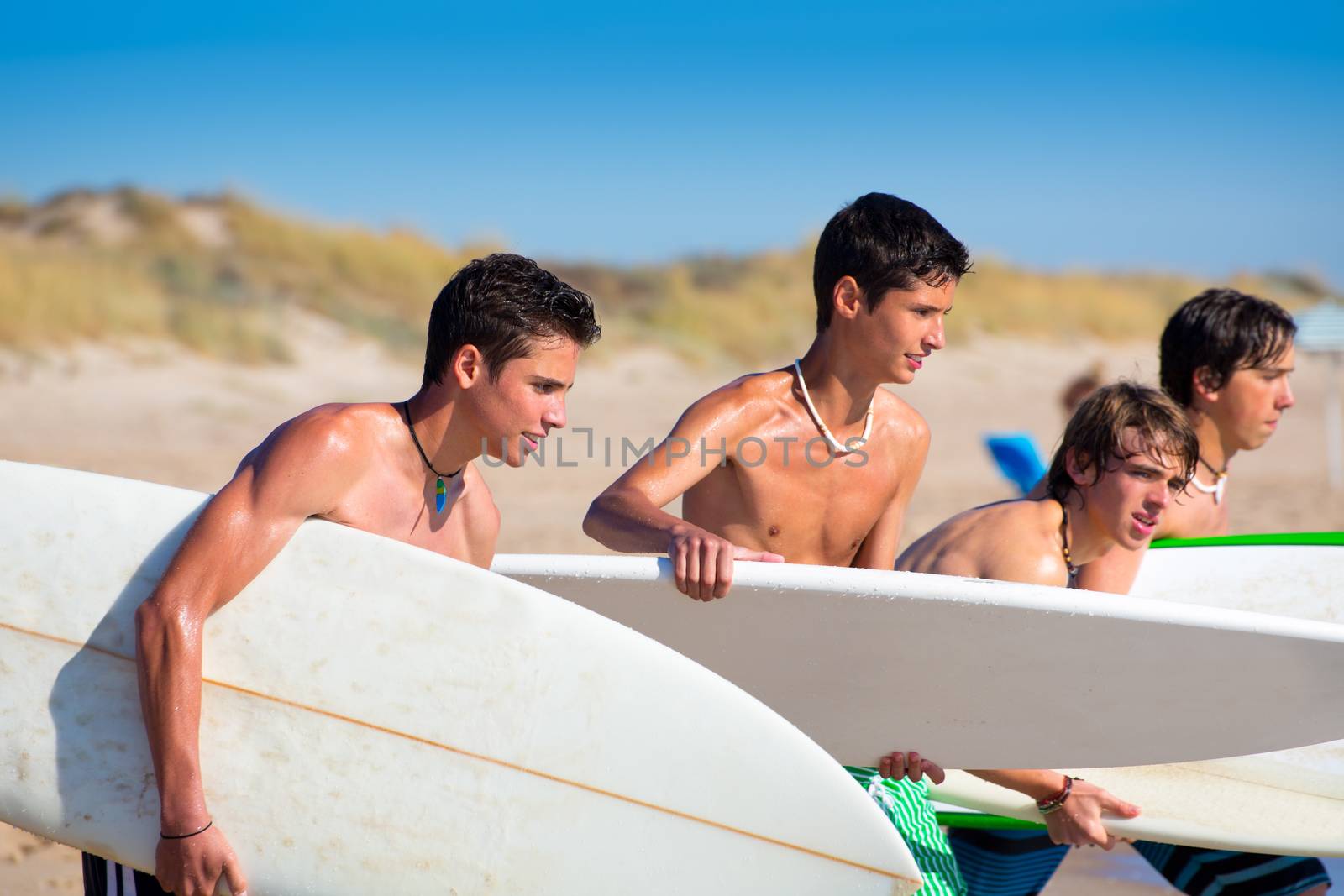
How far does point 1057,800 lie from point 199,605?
6.06ft

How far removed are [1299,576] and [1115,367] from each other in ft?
55.5

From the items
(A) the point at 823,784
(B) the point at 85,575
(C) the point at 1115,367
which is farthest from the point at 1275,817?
(C) the point at 1115,367

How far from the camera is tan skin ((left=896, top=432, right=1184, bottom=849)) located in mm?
2969

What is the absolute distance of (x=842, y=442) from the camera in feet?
10.2

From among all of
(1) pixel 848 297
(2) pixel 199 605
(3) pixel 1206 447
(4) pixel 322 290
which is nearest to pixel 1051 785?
(1) pixel 848 297

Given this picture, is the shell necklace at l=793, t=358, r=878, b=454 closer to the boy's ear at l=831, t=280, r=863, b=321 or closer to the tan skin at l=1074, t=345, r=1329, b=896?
the boy's ear at l=831, t=280, r=863, b=321

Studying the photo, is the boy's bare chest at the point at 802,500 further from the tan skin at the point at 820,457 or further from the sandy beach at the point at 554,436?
the sandy beach at the point at 554,436

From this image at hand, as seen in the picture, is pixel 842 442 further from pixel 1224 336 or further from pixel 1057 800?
pixel 1224 336

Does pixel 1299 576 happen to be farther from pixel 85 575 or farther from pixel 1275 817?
pixel 85 575

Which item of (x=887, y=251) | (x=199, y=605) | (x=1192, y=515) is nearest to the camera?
(x=199, y=605)

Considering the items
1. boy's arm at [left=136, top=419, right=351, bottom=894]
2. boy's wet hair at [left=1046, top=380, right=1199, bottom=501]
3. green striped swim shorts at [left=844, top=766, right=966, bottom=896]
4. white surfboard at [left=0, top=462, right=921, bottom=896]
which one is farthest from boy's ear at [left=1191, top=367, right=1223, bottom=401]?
boy's arm at [left=136, top=419, right=351, bottom=894]

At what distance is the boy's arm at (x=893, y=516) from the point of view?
321 centimetres

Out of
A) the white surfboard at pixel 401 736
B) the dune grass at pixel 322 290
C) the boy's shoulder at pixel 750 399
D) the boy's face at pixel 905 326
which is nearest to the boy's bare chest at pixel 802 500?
the boy's shoulder at pixel 750 399

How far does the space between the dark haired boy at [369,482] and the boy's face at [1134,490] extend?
122 centimetres
